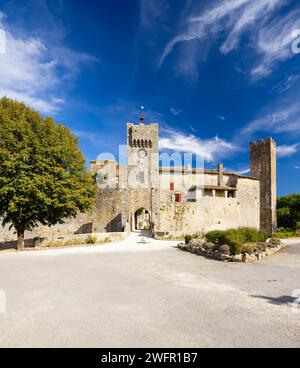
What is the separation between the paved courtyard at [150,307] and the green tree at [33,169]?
7.33 metres

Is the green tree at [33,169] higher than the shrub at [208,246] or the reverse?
higher

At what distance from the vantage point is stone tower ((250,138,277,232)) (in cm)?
4234

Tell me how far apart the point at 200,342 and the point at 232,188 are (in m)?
34.4

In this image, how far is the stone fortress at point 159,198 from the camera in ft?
93.8

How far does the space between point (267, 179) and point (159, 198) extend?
26.6 meters

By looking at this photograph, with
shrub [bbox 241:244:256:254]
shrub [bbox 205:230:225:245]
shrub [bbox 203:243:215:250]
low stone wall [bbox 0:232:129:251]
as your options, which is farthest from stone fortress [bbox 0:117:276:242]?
shrub [bbox 241:244:256:254]

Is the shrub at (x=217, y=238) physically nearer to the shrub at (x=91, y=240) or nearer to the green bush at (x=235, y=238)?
the green bush at (x=235, y=238)

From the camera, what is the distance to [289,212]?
44.4 m

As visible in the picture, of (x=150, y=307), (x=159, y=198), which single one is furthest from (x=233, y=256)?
(x=159, y=198)

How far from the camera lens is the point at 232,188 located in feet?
118

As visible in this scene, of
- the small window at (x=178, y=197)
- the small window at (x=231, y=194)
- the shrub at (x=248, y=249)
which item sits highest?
the small window at (x=231, y=194)

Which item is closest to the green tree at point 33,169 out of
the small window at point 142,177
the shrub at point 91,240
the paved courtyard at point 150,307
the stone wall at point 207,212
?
the shrub at point 91,240
